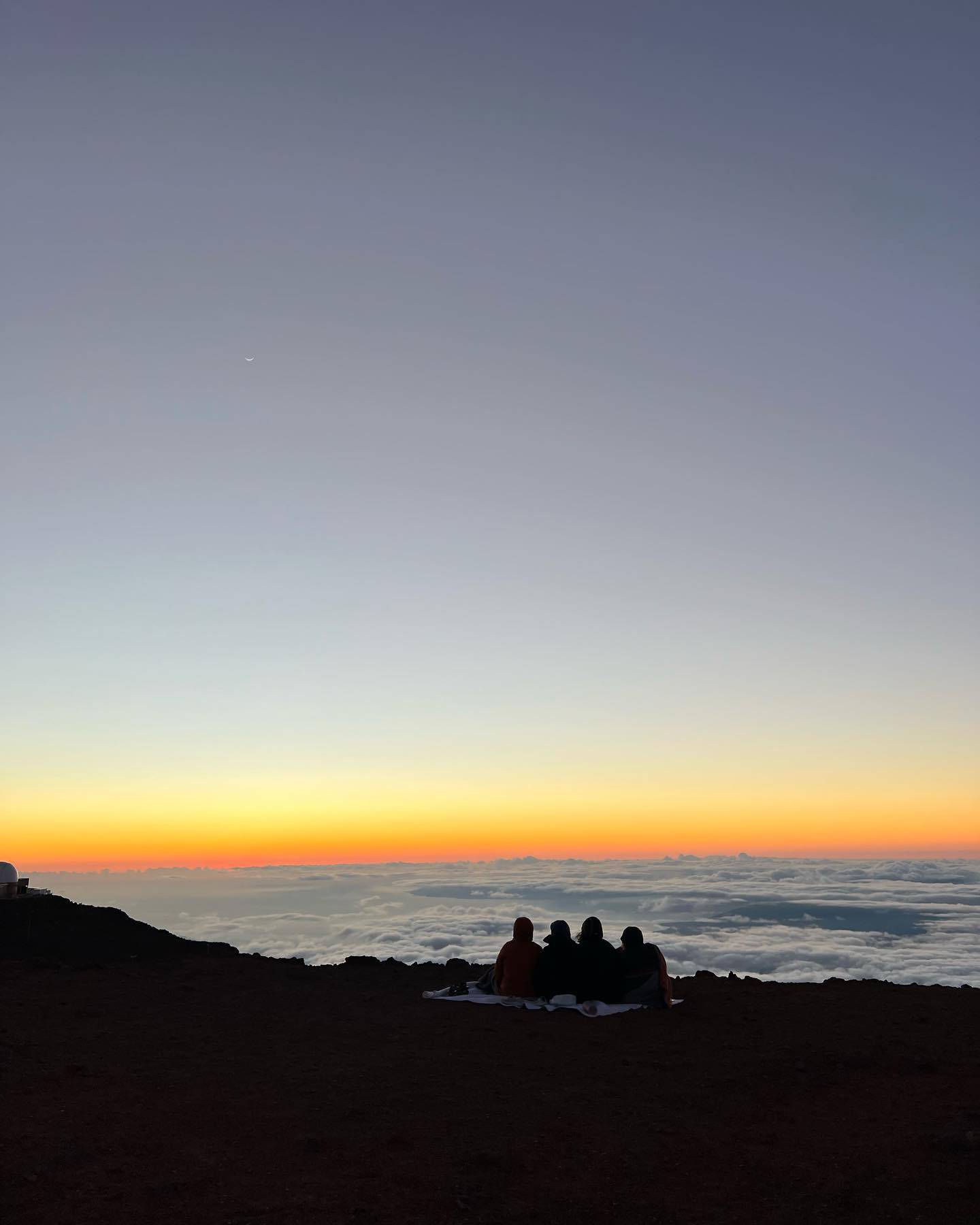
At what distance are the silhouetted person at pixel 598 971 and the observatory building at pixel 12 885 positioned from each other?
546 inches

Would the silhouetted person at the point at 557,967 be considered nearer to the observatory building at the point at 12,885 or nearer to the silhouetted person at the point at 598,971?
the silhouetted person at the point at 598,971

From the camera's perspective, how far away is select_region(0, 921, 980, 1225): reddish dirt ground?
7.80m

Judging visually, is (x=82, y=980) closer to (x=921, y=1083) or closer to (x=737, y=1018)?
(x=737, y=1018)

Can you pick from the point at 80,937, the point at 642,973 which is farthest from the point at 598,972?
the point at 80,937

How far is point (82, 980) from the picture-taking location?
1728 cm

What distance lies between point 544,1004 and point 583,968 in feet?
3.09

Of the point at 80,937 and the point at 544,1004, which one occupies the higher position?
the point at 80,937

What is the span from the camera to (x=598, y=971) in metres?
16.2

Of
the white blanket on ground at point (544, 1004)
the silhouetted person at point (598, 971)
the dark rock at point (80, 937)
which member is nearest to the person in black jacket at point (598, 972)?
the silhouetted person at point (598, 971)

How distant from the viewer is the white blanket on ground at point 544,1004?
50.0 feet

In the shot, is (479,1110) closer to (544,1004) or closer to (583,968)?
(544,1004)

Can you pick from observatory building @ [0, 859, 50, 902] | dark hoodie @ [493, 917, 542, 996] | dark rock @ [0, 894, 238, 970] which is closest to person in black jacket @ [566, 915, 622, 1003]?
dark hoodie @ [493, 917, 542, 996]

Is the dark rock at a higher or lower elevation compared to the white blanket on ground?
higher

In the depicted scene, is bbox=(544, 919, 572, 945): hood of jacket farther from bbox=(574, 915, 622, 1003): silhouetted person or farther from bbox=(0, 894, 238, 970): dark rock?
bbox=(0, 894, 238, 970): dark rock
